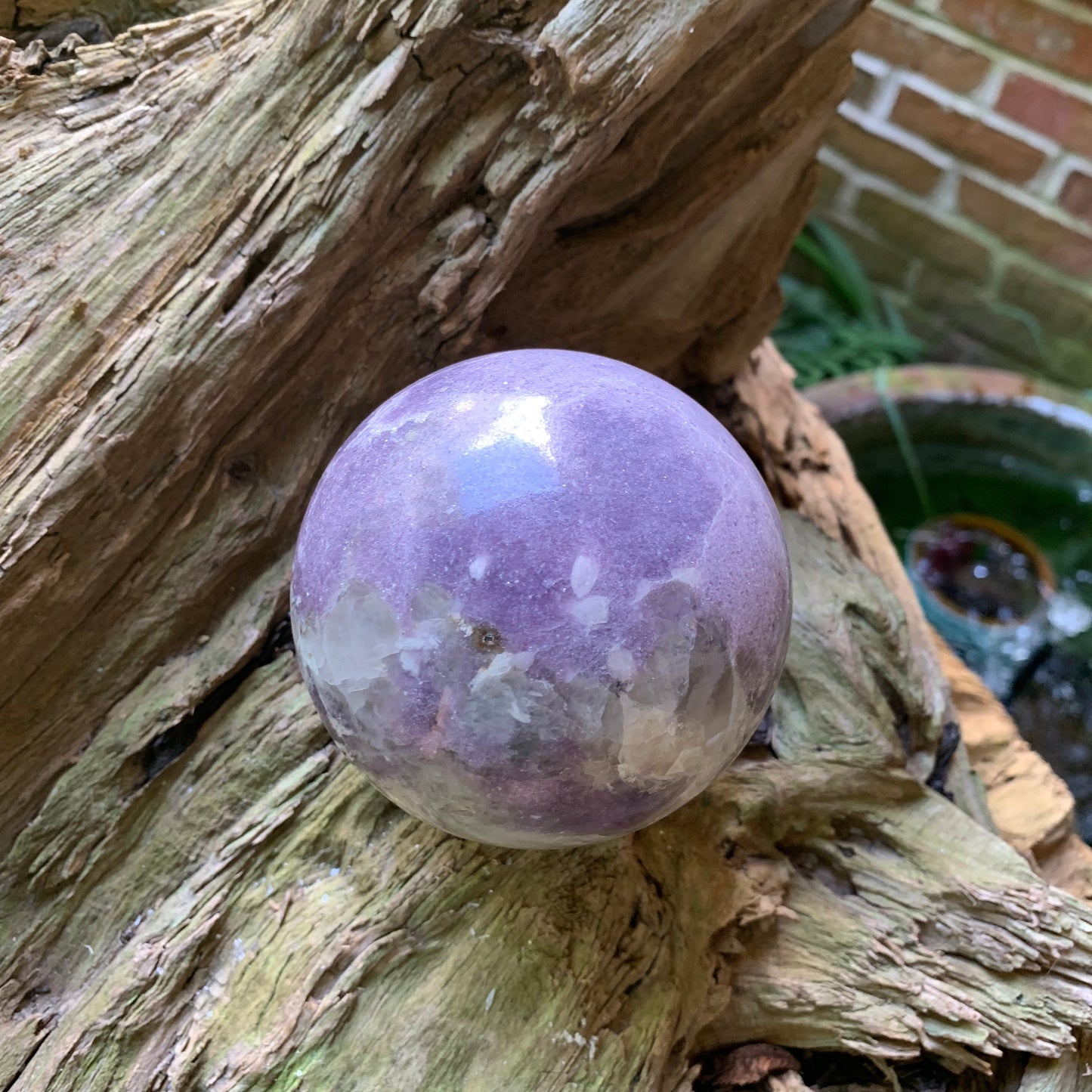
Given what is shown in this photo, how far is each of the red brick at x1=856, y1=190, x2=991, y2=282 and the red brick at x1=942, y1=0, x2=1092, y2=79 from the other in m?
0.44

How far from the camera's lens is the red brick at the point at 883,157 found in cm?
237

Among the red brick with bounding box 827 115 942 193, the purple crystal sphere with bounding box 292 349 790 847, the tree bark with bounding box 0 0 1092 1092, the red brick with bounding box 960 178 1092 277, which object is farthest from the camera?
the red brick with bounding box 827 115 942 193

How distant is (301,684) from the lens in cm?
113

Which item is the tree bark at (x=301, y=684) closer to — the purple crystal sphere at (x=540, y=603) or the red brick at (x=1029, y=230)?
the purple crystal sphere at (x=540, y=603)

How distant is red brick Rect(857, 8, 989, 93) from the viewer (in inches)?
85.0

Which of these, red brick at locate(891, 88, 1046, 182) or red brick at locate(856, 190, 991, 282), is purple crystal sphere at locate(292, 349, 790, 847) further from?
red brick at locate(856, 190, 991, 282)

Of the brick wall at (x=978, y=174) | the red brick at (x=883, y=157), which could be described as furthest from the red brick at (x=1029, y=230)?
the red brick at (x=883, y=157)

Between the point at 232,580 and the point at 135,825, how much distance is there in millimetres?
300

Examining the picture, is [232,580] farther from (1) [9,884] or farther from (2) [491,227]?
(2) [491,227]

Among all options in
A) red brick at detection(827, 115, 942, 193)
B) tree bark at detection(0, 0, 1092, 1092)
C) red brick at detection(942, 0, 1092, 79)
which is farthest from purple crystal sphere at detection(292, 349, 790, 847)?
red brick at detection(827, 115, 942, 193)

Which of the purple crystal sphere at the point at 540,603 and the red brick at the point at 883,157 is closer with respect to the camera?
the purple crystal sphere at the point at 540,603

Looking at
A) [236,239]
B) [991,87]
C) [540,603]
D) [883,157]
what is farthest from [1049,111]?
[540,603]

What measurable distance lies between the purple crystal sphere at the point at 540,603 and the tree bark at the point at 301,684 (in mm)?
242

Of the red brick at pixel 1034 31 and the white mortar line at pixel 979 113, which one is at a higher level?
the red brick at pixel 1034 31
